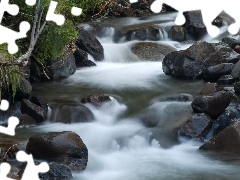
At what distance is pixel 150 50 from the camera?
11.0m

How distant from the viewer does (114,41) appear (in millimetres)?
11844

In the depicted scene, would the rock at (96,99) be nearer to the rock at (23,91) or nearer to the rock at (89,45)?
the rock at (23,91)

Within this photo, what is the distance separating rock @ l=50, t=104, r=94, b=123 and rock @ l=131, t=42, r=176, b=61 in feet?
13.3

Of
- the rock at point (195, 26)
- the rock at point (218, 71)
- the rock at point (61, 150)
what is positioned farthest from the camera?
the rock at point (195, 26)

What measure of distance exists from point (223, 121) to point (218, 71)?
232 cm

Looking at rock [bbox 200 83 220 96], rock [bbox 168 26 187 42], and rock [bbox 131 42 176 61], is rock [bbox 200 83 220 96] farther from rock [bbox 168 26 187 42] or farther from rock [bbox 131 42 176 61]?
rock [bbox 168 26 187 42]

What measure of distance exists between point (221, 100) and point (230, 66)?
2177mm

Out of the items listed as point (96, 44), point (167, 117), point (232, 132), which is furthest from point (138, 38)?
point (232, 132)

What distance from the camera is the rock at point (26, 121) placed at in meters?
6.66

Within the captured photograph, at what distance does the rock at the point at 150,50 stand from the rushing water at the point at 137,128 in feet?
2.72

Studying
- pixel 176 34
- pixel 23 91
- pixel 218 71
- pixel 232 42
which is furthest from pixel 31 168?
pixel 176 34

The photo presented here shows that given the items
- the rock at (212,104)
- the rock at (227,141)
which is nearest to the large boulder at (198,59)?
the rock at (212,104)

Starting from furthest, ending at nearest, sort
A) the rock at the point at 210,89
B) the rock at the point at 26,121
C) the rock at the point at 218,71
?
the rock at the point at 218,71, the rock at the point at 210,89, the rock at the point at 26,121

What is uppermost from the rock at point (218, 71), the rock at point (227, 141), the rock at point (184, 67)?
the rock at point (227, 141)
